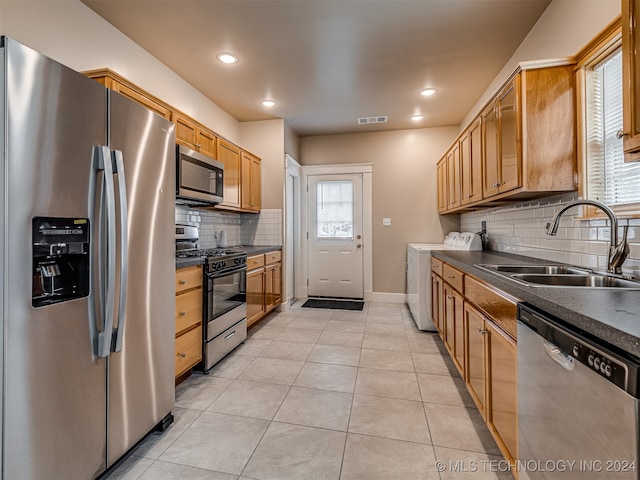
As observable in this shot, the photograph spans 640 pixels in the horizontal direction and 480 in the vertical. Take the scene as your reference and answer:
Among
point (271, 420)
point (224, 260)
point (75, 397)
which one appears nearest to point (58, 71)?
point (75, 397)

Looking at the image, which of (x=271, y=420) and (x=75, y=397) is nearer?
(x=75, y=397)

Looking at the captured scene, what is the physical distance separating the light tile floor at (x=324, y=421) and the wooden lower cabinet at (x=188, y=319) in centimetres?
21

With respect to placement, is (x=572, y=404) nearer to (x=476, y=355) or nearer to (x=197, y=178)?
(x=476, y=355)

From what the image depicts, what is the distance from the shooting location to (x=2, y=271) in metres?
0.96

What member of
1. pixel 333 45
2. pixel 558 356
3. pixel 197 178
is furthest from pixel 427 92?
pixel 558 356

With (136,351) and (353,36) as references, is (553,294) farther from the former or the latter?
(353,36)

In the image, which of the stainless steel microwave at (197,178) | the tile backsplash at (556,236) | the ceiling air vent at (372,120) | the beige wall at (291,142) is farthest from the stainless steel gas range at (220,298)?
the ceiling air vent at (372,120)

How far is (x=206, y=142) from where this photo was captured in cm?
306

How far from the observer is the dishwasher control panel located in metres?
0.66

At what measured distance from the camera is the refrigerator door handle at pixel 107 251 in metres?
1.26

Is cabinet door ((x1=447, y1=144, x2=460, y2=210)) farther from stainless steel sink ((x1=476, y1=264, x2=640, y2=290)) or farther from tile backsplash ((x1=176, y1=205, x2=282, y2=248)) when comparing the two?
tile backsplash ((x1=176, y1=205, x2=282, y2=248))

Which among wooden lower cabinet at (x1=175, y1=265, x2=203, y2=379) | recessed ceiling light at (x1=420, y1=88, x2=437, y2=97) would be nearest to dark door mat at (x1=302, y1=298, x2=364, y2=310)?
wooden lower cabinet at (x1=175, y1=265, x2=203, y2=379)

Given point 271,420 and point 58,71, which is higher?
point 58,71

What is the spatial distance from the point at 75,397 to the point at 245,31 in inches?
102
